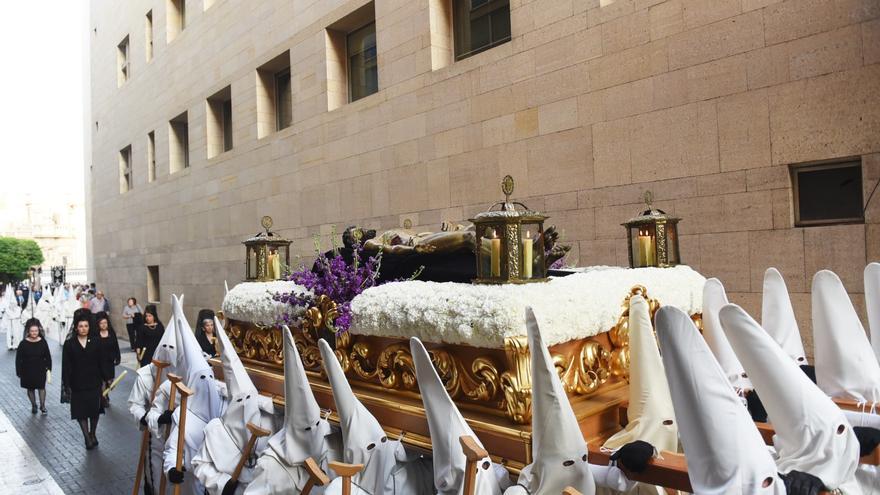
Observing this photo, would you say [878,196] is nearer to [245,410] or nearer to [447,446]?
[447,446]

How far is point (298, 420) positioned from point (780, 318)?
8.86 feet

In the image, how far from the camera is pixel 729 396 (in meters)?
1.84

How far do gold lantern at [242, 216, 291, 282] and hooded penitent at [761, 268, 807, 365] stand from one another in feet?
12.8

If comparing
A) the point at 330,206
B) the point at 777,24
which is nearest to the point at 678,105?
the point at 777,24

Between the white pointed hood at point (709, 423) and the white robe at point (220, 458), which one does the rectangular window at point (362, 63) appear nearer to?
the white robe at point (220, 458)

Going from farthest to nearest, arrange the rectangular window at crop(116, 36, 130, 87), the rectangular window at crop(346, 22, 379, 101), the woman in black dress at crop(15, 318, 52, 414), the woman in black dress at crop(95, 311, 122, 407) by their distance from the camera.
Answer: the rectangular window at crop(116, 36, 130, 87) < the rectangular window at crop(346, 22, 379, 101) < the woman in black dress at crop(15, 318, 52, 414) < the woman in black dress at crop(95, 311, 122, 407)

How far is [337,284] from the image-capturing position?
3812 mm

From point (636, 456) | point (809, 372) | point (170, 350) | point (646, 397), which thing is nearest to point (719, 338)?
point (809, 372)

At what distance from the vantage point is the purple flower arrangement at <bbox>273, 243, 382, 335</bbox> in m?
3.72

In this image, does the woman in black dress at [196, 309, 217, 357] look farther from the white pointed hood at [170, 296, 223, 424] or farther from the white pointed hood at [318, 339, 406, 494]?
the white pointed hood at [318, 339, 406, 494]

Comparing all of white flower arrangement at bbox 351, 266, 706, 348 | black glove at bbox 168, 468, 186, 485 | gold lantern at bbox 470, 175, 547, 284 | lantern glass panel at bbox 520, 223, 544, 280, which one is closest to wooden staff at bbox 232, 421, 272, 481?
black glove at bbox 168, 468, 186, 485

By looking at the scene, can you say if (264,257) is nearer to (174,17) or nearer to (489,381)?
(489,381)

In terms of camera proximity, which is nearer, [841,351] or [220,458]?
[841,351]

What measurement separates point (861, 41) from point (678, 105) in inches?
59.3
